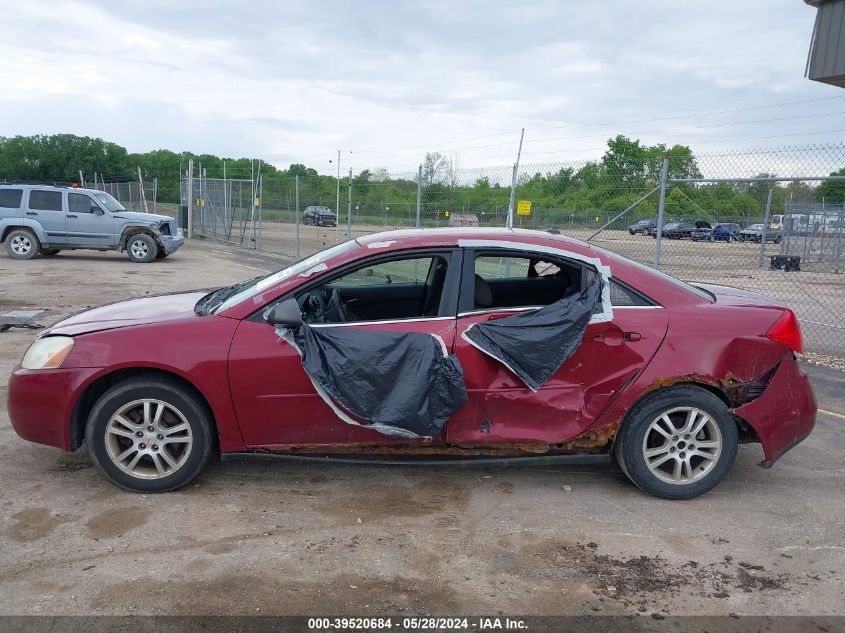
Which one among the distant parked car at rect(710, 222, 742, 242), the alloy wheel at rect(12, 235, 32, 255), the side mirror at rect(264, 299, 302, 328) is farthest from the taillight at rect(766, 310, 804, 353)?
the alloy wheel at rect(12, 235, 32, 255)

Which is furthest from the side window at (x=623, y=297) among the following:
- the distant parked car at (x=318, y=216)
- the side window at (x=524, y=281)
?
the distant parked car at (x=318, y=216)

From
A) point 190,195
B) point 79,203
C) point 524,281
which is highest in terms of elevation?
point 190,195

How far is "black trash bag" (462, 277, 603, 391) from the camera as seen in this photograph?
4023 mm

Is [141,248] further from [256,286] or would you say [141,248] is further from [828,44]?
[828,44]

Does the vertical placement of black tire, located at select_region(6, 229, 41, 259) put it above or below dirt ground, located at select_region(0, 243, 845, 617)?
above

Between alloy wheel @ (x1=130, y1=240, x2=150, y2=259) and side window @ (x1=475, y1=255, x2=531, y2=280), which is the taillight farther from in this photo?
alloy wheel @ (x1=130, y1=240, x2=150, y2=259)

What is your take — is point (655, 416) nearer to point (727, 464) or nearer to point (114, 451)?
point (727, 464)

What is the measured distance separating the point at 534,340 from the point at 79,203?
16.2 meters

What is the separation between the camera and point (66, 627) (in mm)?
2850

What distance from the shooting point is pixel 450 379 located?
3969 mm

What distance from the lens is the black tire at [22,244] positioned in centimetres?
1692

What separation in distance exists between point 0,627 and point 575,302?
3264 millimetres

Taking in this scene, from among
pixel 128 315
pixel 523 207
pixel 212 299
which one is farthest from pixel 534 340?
pixel 523 207

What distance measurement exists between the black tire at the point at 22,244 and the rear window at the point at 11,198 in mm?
609
